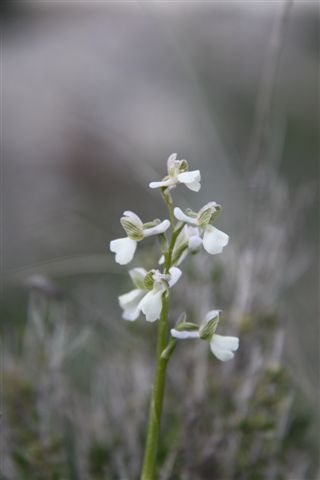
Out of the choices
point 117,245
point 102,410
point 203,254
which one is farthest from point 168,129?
point 117,245

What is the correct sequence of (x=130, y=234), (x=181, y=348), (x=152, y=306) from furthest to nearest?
(x=181, y=348) < (x=130, y=234) < (x=152, y=306)

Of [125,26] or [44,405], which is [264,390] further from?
[125,26]

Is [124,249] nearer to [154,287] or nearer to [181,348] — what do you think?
[154,287]

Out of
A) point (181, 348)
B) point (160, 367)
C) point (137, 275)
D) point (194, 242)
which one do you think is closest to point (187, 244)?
point (194, 242)

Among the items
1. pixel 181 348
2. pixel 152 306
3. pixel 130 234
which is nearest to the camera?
pixel 152 306

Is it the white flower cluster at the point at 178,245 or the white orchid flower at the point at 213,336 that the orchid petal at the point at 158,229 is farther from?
the white orchid flower at the point at 213,336

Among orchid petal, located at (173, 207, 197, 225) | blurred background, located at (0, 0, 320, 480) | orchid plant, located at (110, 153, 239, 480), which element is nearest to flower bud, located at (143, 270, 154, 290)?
orchid plant, located at (110, 153, 239, 480)

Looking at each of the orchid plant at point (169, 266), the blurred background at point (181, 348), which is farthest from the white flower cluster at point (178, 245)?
the blurred background at point (181, 348)

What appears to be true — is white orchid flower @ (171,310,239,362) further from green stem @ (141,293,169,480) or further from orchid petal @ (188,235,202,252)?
orchid petal @ (188,235,202,252)
